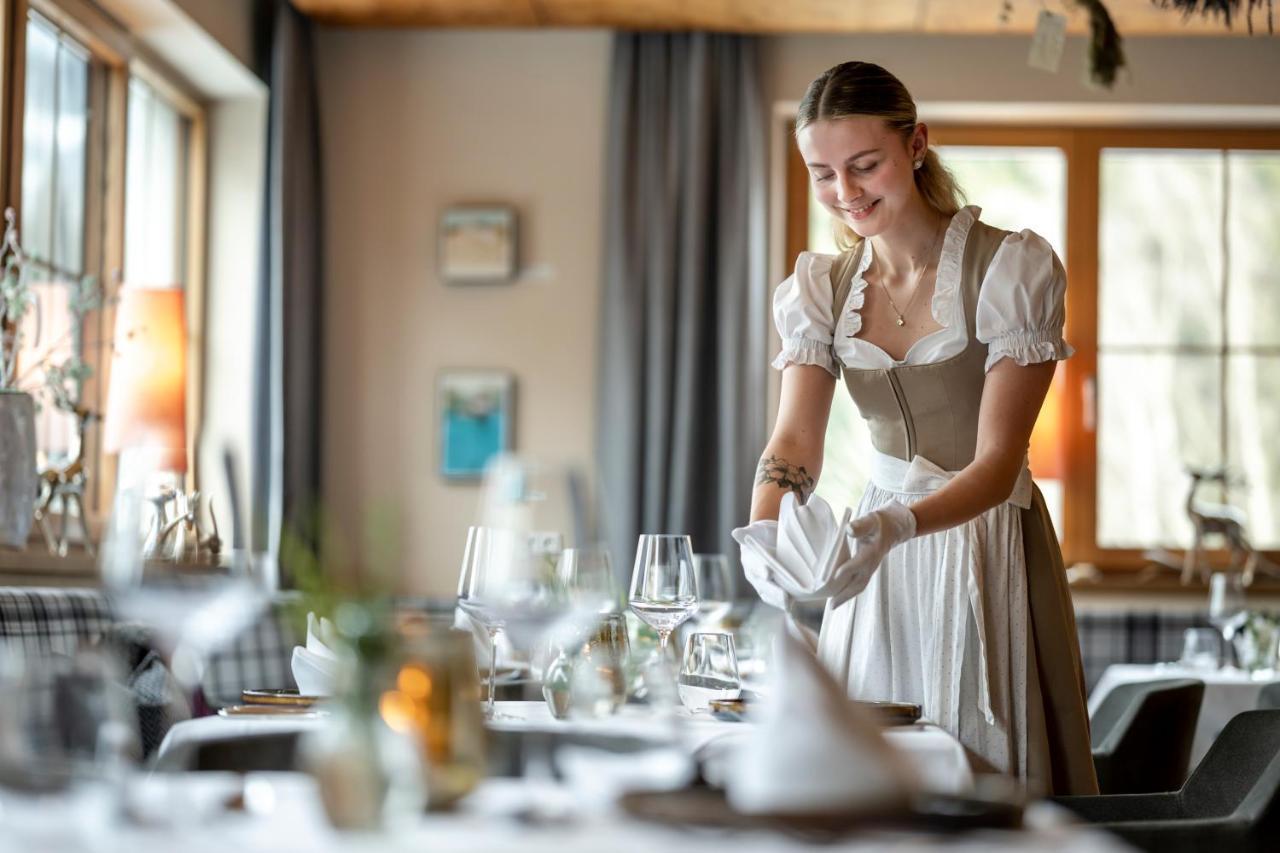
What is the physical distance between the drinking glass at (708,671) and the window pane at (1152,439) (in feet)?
13.5

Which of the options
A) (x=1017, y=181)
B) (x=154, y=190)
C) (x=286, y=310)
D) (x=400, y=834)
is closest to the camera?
(x=400, y=834)

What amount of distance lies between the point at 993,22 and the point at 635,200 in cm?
134

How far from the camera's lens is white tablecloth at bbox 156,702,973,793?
1330 mm

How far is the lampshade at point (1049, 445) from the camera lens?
17.3ft

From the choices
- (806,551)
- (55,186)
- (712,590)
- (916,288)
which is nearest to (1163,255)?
(712,590)

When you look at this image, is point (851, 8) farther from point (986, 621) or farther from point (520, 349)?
point (986, 621)

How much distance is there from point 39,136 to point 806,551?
3189mm

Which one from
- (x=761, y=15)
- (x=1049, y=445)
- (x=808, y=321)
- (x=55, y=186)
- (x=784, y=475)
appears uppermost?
(x=761, y=15)

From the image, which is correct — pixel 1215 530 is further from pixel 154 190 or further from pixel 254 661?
pixel 154 190

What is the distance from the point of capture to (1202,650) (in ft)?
13.0

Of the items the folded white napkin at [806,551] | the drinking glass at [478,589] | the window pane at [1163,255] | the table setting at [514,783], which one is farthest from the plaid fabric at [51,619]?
the window pane at [1163,255]

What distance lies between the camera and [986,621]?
193cm

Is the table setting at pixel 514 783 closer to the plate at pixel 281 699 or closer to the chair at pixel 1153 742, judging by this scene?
the plate at pixel 281 699

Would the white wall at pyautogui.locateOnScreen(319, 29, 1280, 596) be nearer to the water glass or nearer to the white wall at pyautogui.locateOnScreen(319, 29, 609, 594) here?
the white wall at pyautogui.locateOnScreen(319, 29, 609, 594)
